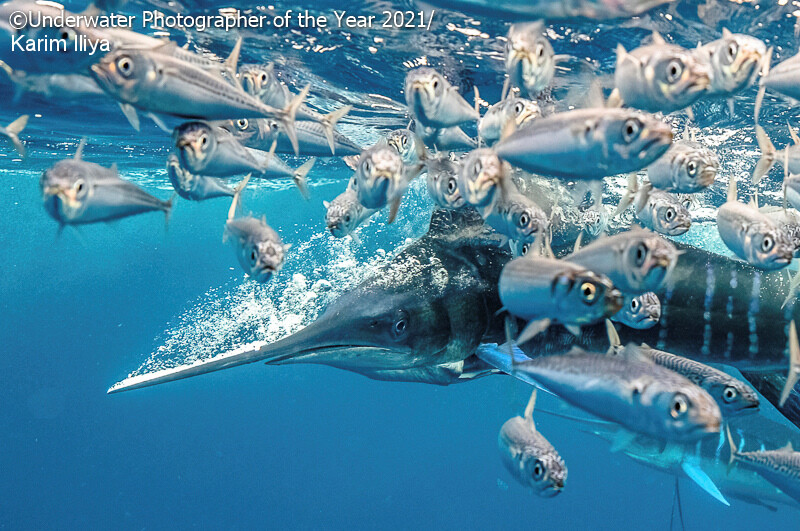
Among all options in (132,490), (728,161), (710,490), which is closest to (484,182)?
(710,490)

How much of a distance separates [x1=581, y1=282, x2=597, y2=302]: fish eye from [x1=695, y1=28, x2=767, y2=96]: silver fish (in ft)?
4.44

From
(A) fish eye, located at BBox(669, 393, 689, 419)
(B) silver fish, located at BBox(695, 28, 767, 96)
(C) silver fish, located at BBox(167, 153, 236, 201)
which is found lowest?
(A) fish eye, located at BBox(669, 393, 689, 419)

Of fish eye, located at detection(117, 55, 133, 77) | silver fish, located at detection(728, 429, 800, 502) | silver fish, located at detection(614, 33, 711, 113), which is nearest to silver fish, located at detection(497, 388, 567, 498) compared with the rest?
silver fish, located at detection(728, 429, 800, 502)

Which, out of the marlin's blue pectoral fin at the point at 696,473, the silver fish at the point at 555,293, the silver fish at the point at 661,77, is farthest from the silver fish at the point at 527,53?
the marlin's blue pectoral fin at the point at 696,473

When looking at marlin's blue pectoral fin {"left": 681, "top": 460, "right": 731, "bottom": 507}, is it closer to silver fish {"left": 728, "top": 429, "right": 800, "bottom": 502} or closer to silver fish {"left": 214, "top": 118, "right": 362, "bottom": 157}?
silver fish {"left": 728, "top": 429, "right": 800, "bottom": 502}

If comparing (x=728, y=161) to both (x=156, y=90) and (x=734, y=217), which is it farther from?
(x=156, y=90)

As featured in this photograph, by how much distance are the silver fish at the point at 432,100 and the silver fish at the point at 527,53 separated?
1.30ft

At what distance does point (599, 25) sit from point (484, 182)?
18.0 ft

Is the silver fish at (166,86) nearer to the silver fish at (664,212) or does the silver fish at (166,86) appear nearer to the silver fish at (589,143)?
the silver fish at (589,143)

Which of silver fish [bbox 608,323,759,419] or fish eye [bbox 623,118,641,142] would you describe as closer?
fish eye [bbox 623,118,641,142]

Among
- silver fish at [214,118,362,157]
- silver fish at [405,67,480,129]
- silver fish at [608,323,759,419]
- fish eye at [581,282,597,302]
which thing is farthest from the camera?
silver fish at [214,118,362,157]

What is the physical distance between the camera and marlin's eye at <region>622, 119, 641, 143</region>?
2031 mm

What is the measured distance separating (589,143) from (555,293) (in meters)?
0.62

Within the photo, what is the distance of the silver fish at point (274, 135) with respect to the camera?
3.72 m
